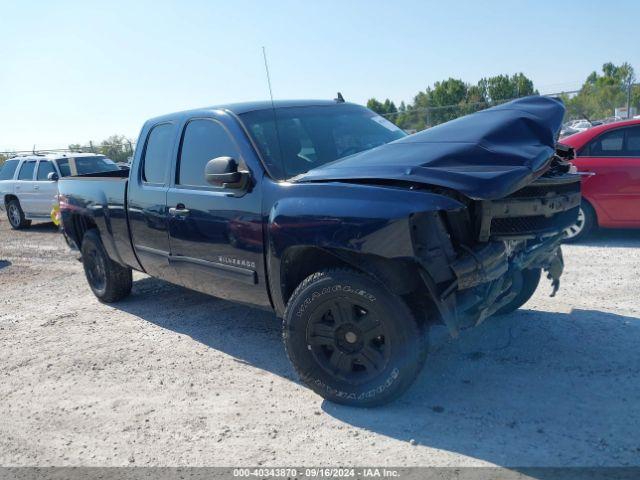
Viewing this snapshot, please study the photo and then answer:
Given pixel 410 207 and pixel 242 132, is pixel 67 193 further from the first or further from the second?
pixel 410 207

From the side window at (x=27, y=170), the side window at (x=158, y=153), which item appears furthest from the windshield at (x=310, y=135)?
the side window at (x=27, y=170)

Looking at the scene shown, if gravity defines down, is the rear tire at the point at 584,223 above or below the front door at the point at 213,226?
below

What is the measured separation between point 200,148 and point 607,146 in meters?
5.47

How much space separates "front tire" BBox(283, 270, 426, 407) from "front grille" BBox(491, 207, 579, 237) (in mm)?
715

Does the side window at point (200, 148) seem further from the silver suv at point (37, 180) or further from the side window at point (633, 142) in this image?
the silver suv at point (37, 180)

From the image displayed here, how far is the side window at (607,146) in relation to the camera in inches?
292

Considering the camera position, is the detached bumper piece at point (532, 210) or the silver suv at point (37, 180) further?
the silver suv at point (37, 180)

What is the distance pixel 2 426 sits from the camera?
369 centimetres

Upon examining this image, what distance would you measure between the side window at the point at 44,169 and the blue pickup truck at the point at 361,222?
9630mm

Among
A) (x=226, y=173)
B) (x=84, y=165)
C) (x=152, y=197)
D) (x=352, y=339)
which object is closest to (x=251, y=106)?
(x=226, y=173)

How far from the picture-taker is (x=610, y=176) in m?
7.29

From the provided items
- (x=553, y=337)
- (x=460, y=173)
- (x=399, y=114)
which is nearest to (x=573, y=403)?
(x=553, y=337)

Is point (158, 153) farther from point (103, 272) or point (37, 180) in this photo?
point (37, 180)

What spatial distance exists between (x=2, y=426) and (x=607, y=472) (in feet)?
11.5
